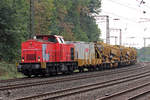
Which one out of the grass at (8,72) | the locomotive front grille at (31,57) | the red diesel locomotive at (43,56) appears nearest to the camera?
the red diesel locomotive at (43,56)

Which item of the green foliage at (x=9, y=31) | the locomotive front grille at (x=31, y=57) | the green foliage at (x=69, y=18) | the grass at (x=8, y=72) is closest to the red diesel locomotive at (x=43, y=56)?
the locomotive front grille at (x=31, y=57)

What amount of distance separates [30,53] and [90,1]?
58397 millimetres

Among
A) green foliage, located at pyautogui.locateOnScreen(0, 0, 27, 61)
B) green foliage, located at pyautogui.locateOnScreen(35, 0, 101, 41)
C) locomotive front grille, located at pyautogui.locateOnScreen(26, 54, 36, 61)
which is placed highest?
green foliage, located at pyautogui.locateOnScreen(35, 0, 101, 41)

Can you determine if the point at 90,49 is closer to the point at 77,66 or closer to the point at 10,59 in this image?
the point at 77,66

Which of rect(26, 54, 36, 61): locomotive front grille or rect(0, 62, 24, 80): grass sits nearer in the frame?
rect(26, 54, 36, 61): locomotive front grille

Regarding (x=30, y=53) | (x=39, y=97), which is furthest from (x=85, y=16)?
(x=39, y=97)

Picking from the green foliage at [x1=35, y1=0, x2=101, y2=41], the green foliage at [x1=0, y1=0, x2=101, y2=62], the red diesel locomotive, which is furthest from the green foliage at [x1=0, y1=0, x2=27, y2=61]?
the green foliage at [x1=35, y1=0, x2=101, y2=41]

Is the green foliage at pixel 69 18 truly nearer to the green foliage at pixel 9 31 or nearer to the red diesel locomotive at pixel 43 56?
the green foliage at pixel 9 31

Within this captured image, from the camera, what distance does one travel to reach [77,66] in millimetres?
26453

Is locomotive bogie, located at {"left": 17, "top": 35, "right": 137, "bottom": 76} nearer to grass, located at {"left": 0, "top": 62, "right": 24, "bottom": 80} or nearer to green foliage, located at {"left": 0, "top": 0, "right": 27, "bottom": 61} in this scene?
grass, located at {"left": 0, "top": 62, "right": 24, "bottom": 80}

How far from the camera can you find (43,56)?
21.3 meters

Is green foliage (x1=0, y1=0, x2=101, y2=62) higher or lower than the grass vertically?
higher

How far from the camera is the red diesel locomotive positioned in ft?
68.1

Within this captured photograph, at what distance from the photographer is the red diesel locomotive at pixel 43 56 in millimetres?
20766
